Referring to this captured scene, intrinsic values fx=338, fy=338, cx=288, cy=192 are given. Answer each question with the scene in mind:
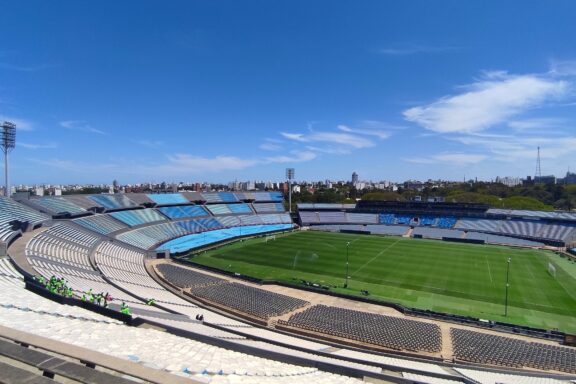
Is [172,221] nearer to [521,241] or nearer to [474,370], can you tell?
[474,370]

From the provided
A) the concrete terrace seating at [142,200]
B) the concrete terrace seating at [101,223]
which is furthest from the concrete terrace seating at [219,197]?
the concrete terrace seating at [101,223]

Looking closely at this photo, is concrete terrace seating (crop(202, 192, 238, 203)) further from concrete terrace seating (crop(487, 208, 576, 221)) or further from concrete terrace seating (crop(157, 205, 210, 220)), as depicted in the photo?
concrete terrace seating (crop(487, 208, 576, 221))

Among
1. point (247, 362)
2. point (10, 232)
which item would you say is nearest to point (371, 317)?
point (247, 362)

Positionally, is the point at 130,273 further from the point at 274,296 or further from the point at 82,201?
the point at 82,201

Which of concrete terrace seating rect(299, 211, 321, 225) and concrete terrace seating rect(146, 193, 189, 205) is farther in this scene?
concrete terrace seating rect(299, 211, 321, 225)

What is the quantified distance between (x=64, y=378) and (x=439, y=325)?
29942 mm

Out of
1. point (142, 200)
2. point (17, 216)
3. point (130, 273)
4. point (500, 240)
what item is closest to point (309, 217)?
point (142, 200)

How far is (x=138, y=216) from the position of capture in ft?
226

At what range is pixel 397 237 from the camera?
75375 mm

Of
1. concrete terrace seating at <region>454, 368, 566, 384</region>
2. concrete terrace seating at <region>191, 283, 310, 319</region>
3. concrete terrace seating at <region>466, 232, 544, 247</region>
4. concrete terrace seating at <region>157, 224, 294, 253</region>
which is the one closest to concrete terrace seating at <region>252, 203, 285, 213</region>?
concrete terrace seating at <region>157, 224, 294, 253</region>

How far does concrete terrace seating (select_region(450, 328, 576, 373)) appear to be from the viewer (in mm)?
21438

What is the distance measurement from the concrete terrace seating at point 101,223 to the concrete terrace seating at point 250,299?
92.2ft

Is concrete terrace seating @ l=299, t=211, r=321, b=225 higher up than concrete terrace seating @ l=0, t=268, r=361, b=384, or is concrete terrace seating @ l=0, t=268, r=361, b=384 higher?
concrete terrace seating @ l=0, t=268, r=361, b=384

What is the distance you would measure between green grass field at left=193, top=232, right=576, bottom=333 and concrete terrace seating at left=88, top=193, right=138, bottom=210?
25.0m
